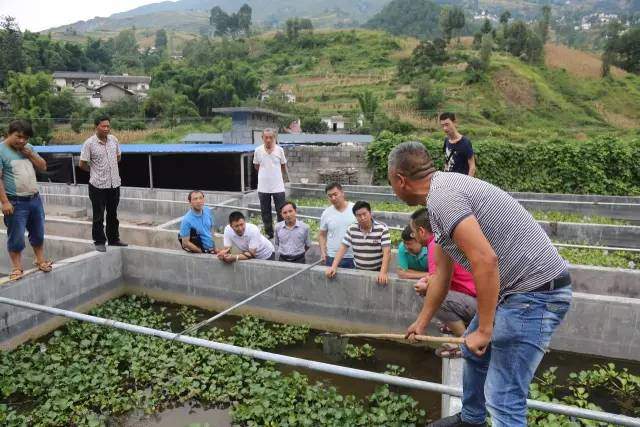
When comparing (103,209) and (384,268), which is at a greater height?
(103,209)

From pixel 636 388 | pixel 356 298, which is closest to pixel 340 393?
pixel 356 298

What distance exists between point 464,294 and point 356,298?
1.88 meters

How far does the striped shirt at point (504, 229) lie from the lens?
2.09 meters

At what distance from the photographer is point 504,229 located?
2.12 metres

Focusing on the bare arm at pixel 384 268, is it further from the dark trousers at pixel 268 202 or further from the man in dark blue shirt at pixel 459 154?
the dark trousers at pixel 268 202

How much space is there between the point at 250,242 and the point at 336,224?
1266 millimetres

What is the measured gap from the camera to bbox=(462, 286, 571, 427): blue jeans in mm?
2141

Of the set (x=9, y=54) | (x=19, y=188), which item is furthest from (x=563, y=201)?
(x=9, y=54)

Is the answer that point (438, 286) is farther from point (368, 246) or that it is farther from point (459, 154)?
point (459, 154)

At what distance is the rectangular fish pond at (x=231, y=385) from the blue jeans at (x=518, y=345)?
56.9 inches

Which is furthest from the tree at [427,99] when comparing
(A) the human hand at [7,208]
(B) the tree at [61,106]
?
(A) the human hand at [7,208]

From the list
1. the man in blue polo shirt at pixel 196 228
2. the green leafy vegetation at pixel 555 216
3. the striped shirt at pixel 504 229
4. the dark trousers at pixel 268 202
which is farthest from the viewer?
the green leafy vegetation at pixel 555 216

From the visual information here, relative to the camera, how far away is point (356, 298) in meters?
5.62

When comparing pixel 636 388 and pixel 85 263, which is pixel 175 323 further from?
pixel 636 388
